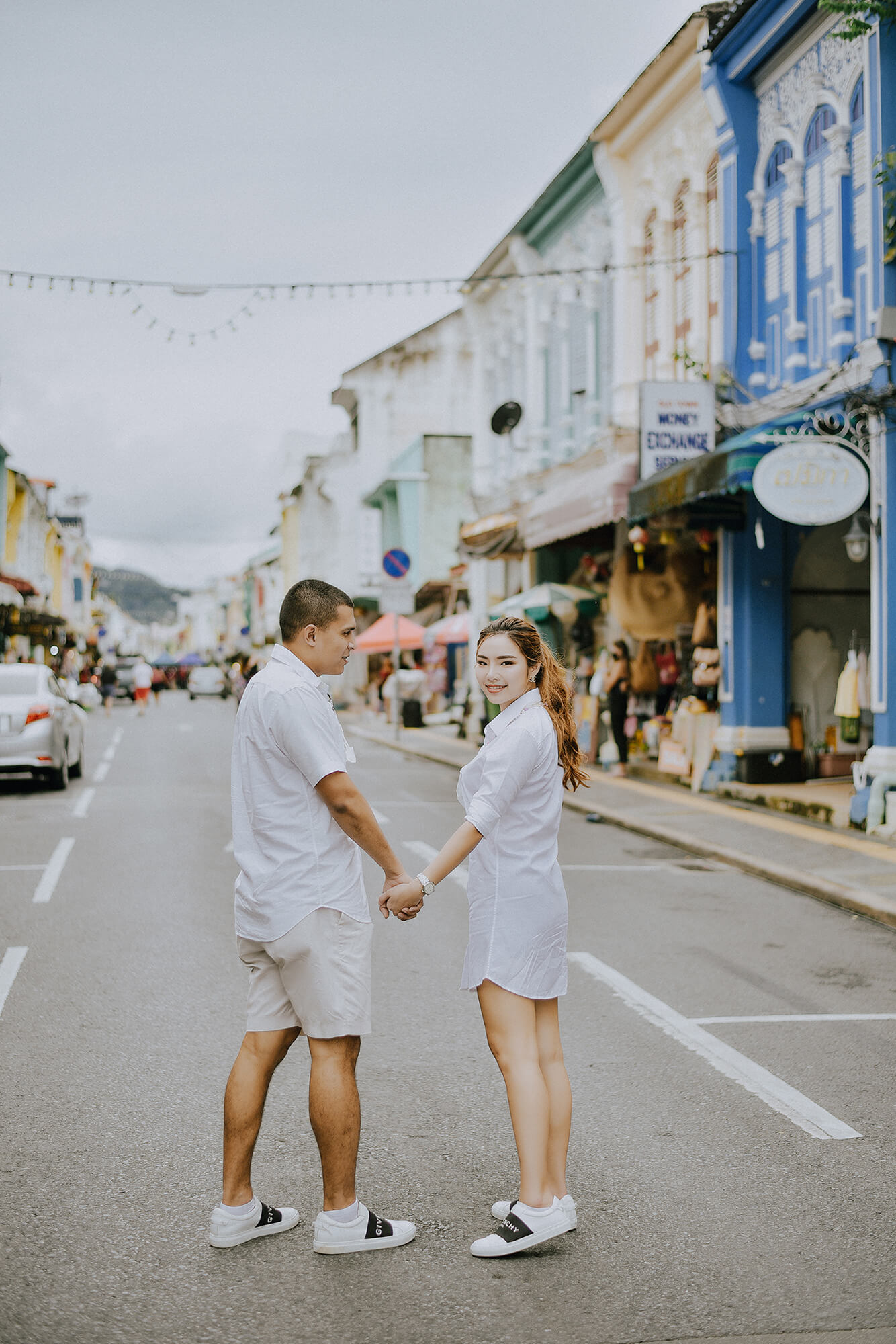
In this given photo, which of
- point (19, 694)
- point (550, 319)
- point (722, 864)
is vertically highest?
point (550, 319)

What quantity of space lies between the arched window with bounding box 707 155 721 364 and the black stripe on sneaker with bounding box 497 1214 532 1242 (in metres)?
13.8


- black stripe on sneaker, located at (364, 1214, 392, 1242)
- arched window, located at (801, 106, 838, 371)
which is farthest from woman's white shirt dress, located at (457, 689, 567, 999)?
arched window, located at (801, 106, 838, 371)

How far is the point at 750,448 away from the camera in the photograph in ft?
41.5

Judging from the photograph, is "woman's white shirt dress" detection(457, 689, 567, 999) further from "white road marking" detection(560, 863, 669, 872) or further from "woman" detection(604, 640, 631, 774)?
"woman" detection(604, 640, 631, 774)

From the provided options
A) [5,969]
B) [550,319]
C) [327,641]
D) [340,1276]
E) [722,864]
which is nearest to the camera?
[340,1276]

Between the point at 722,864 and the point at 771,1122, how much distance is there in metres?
6.44

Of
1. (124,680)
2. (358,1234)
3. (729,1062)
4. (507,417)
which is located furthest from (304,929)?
(124,680)

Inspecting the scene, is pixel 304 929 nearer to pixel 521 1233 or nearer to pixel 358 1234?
pixel 358 1234

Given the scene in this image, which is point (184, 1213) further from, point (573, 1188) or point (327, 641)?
point (327, 641)

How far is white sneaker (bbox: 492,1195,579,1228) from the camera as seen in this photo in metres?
3.73

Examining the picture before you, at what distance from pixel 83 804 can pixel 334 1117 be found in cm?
1193

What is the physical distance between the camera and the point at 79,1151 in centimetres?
436

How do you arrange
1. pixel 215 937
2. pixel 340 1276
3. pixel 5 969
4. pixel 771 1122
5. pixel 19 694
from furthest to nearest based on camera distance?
pixel 19 694, pixel 215 937, pixel 5 969, pixel 771 1122, pixel 340 1276

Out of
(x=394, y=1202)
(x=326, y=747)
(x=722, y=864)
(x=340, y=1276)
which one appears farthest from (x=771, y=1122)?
(x=722, y=864)
